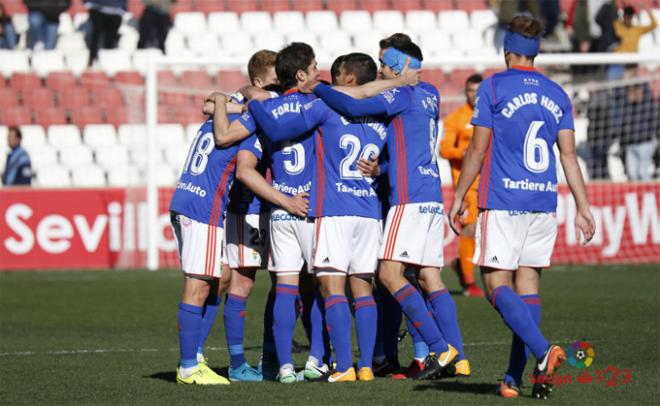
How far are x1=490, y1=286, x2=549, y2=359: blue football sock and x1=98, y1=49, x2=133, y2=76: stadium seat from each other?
1678 centimetres

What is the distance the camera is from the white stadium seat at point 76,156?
68.2ft

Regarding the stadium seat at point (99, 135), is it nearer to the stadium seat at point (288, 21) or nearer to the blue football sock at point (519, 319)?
the stadium seat at point (288, 21)

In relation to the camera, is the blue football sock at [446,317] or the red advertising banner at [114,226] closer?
the blue football sock at [446,317]

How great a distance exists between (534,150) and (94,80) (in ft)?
53.2

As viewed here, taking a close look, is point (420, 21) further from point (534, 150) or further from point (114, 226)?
point (534, 150)

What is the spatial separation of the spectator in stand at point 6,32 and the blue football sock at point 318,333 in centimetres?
1592

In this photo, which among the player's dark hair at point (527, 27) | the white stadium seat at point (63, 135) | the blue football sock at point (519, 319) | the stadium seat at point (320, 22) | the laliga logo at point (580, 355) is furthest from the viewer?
the stadium seat at point (320, 22)

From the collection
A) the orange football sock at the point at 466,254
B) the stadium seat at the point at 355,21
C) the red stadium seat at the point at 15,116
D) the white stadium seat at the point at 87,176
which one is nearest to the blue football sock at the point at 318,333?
the orange football sock at the point at 466,254

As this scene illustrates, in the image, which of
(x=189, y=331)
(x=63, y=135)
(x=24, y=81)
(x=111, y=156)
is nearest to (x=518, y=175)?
(x=189, y=331)

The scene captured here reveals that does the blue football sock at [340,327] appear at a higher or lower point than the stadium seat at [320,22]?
lower

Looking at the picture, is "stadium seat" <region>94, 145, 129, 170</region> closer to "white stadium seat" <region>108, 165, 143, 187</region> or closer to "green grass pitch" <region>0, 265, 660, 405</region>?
"white stadium seat" <region>108, 165, 143, 187</region>

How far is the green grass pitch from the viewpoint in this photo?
→ 7.28 meters

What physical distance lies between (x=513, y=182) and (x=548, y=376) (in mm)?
1123

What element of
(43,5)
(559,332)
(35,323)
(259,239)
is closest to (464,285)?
(559,332)
